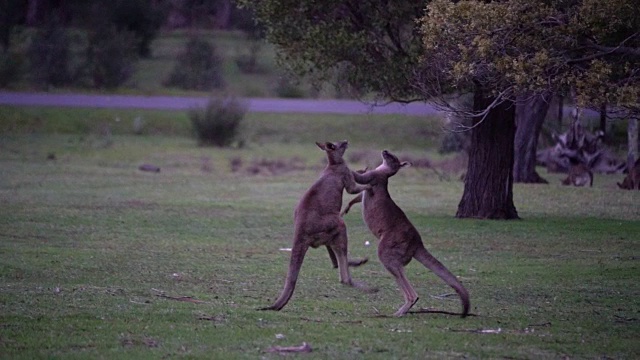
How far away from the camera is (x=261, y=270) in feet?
50.8

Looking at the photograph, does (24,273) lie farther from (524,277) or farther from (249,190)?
(249,190)

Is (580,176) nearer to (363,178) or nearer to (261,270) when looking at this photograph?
(261,270)

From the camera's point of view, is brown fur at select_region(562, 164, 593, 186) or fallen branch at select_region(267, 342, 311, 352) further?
brown fur at select_region(562, 164, 593, 186)

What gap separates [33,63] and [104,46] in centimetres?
386

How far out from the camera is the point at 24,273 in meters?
14.2

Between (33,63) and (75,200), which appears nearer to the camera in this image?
(75,200)

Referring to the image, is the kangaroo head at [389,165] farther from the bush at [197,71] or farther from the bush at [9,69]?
the bush at [197,71]

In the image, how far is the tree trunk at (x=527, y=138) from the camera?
2772cm

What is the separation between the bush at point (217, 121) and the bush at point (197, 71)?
13622 millimetres

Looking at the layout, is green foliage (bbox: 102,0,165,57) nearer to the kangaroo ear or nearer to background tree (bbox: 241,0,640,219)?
background tree (bbox: 241,0,640,219)

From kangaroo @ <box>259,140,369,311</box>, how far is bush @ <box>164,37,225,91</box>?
43.2m

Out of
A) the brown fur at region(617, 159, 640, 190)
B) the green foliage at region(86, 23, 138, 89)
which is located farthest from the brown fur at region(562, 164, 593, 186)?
the green foliage at region(86, 23, 138, 89)

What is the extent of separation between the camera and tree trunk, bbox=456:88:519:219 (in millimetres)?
20938

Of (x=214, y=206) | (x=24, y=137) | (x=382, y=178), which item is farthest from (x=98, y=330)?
(x=24, y=137)
